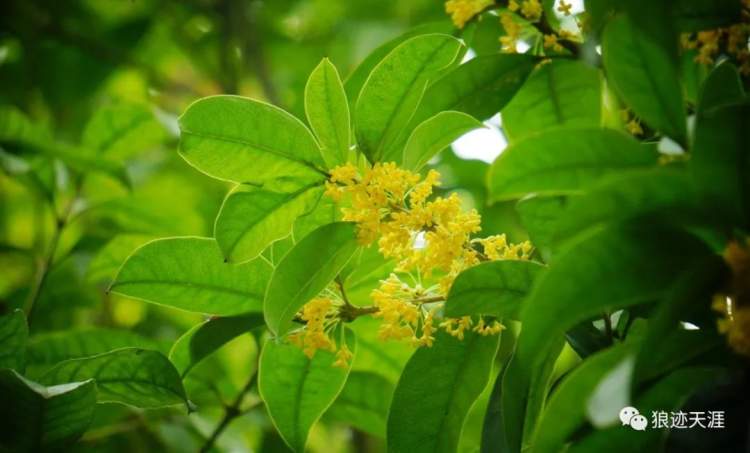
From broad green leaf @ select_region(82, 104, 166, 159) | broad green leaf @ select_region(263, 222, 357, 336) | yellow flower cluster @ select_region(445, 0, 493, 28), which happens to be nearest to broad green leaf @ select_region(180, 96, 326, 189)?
broad green leaf @ select_region(263, 222, 357, 336)

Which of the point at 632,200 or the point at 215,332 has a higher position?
the point at 632,200

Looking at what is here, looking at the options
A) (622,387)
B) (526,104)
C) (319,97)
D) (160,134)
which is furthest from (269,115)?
(160,134)

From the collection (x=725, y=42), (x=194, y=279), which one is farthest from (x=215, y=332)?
(x=725, y=42)

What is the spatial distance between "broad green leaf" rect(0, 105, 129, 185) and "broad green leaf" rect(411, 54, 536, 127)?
838 millimetres

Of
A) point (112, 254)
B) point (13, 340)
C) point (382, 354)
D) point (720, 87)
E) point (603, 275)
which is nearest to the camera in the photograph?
point (603, 275)

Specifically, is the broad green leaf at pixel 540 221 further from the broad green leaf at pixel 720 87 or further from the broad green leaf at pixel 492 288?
the broad green leaf at pixel 720 87

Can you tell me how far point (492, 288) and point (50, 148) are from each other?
111cm

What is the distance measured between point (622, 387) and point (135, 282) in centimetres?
67

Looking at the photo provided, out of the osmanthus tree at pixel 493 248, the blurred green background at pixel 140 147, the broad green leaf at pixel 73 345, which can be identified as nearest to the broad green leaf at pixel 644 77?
the osmanthus tree at pixel 493 248

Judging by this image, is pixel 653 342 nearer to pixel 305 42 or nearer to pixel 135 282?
pixel 135 282

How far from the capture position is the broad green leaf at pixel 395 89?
1056 millimetres

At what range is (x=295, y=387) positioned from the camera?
1144mm

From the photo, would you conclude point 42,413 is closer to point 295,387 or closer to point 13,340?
point 13,340

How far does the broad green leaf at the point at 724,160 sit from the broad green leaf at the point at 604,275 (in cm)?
4
